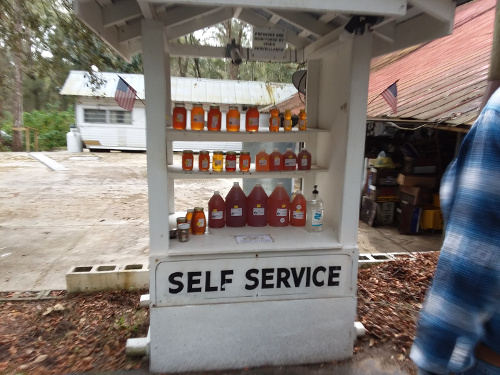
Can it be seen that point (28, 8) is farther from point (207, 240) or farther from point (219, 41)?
point (219, 41)

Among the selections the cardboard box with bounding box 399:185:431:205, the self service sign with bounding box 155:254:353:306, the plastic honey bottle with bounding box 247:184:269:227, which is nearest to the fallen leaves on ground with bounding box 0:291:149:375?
the self service sign with bounding box 155:254:353:306

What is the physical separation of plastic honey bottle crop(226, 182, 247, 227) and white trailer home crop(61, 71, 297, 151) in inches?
537

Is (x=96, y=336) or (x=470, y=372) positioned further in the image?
(x=96, y=336)

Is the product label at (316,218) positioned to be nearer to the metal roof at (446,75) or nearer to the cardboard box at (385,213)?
the metal roof at (446,75)

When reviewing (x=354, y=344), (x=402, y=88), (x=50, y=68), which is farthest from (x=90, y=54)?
(x=354, y=344)

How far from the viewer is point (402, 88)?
6438 millimetres

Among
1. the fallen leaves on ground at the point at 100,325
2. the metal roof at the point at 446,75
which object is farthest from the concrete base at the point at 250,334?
the metal roof at the point at 446,75

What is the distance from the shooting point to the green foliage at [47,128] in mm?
22625

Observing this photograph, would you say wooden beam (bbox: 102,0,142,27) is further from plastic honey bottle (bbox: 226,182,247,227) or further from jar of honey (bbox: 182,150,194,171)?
plastic honey bottle (bbox: 226,182,247,227)

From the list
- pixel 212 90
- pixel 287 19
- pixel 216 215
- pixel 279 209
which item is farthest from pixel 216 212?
pixel 212 90

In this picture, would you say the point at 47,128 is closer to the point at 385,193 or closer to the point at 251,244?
the point at 385,193

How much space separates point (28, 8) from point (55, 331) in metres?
5.26

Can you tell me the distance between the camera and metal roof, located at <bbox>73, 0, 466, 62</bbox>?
7.02ft

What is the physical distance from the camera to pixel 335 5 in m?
2.12
